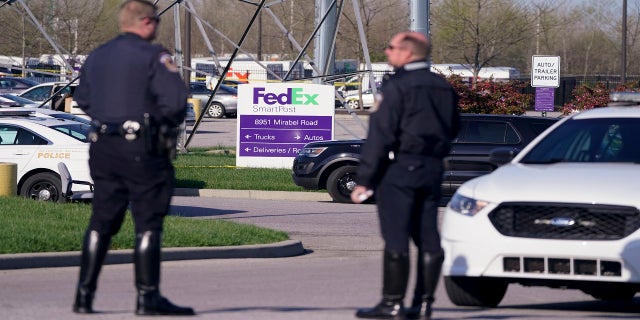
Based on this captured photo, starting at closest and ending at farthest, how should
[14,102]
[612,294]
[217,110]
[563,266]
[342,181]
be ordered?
1. [563,266]
2. [612,294]
3. [342,181]
4. [14,102]
5. [217,110]

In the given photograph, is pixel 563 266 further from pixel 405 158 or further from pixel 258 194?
pixel 258 194

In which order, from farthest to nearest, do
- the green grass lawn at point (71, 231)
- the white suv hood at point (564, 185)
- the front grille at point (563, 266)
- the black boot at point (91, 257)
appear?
the green grass lawn at point (71, 231) → the white suv hood at point (564, 185) → the front grille at point (563, 266) → the black boot at point (91, 257)

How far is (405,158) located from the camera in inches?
275

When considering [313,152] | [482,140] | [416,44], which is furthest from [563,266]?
[313,152]

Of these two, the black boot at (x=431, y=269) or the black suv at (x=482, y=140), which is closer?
the black boot at (x=431, y=269)

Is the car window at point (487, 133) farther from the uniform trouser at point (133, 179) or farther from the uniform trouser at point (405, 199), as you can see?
the uniform trouser at point (133, 179)

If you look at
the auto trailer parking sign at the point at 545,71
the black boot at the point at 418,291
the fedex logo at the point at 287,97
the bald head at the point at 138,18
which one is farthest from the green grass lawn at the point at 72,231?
the auto trailer parking sign at the point at 545,71

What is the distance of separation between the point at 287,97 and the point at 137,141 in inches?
730

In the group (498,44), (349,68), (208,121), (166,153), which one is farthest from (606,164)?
(349,68)

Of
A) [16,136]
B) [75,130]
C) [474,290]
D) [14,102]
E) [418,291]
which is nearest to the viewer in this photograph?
[418,291]

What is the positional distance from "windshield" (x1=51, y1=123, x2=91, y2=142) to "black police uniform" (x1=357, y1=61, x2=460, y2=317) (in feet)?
39.8

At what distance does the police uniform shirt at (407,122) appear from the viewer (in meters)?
6.89

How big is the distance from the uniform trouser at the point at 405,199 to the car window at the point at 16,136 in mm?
12416

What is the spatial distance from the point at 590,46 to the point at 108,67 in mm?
78173
